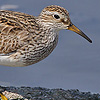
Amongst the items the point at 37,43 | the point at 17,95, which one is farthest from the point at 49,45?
the point at 17,95

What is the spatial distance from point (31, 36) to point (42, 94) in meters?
3.06

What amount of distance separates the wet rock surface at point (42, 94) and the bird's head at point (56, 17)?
3102mm

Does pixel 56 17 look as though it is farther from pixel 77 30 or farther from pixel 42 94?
pixel 42 94

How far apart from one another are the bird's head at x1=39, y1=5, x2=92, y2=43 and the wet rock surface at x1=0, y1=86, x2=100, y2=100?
10.2ft

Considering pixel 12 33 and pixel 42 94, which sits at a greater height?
pixel 12 33

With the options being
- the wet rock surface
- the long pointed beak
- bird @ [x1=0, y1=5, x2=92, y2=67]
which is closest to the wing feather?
bird @ [x1=0, y1=5, x2=92, y2=67]

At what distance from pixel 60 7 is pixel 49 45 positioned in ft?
3.91

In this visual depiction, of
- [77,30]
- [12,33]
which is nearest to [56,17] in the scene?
[77,30]

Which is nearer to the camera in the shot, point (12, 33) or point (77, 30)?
point (12, 33)

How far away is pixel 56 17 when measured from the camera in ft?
29.9

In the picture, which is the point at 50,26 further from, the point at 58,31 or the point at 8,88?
the point at 8,88

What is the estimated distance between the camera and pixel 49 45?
30.3 feet

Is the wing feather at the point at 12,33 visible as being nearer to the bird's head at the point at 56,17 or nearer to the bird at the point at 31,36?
the bird at the point at 31,36

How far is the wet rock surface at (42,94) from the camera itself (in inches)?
433
